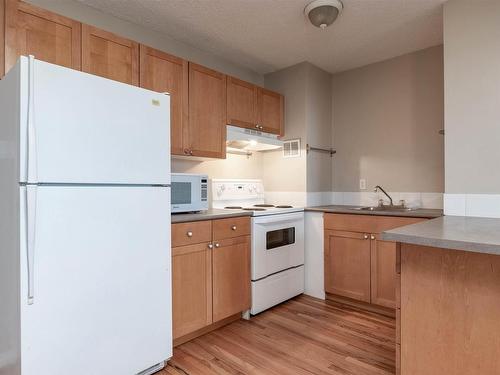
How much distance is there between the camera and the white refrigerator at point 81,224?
1255 millimetres

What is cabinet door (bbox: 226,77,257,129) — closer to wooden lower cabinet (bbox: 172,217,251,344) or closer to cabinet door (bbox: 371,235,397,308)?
wooden lower cabinet (bbox: 172,217,251,344)

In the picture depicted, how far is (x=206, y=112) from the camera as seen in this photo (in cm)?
249

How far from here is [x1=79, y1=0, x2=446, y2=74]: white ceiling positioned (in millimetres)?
2145

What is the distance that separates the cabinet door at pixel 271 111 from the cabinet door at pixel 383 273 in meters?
1.45

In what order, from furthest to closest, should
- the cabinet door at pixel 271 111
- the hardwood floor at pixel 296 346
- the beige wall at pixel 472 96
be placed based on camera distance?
the cabinet door at pixel 271 111, the beige wall at pixel 472 96, the hardwood floor at pixel 296 346

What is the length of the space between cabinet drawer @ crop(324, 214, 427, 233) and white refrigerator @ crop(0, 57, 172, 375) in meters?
1.60

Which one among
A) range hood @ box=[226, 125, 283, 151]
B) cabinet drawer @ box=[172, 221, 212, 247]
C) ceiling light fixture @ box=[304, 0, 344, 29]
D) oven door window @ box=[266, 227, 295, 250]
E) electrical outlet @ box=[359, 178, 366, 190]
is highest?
ceiling light fixture @ box=[304, 0, 344, 29]

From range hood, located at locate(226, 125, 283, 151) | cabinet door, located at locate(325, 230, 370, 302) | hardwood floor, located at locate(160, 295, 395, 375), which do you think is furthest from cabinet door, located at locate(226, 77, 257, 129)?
hardwood floor, located at locate(160, 295, 395, 375)

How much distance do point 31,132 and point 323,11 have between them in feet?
6.44

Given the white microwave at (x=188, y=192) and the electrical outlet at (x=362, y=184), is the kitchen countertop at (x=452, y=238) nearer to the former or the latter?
the white microwave at (x=188, y=192)

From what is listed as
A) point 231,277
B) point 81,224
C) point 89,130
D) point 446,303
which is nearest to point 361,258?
point 231,277

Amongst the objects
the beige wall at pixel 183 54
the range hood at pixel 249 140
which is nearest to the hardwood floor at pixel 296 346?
the beige wall at pixel 183 54

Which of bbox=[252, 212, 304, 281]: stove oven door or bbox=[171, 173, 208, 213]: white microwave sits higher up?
bbox=[171, 173, 208, 213]: white microwave

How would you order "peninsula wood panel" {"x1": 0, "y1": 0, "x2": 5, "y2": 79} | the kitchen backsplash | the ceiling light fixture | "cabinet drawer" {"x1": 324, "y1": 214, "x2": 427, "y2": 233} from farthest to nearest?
the kitchen backsplash, "cabinet drawer" {"x1": 324, "y1": 214, "x2": 427, "y2": 233}, the ceiling light fixture, "peninsula wood panel" {"x1": 0, "y1": 0, "x2": 5, "y2": 79}
